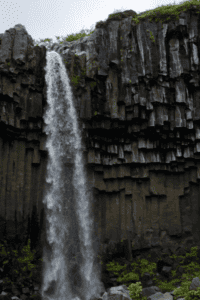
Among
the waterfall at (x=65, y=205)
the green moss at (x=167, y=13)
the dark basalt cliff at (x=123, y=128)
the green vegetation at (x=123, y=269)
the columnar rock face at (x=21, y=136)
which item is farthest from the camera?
the green moss at (x=167, y=13)

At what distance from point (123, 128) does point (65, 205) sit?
4.46 m

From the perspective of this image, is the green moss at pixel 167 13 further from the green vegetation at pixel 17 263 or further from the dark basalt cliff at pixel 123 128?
the green vegetation at pixel 17 263

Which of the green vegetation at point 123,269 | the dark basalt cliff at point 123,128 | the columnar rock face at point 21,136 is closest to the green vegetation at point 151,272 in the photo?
the green vegetation at point 123,269

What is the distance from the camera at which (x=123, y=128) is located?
13.2 metres

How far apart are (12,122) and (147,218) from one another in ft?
25.5

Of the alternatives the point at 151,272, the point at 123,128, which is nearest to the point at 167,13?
the point at 123,128

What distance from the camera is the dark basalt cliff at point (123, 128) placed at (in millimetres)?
12578

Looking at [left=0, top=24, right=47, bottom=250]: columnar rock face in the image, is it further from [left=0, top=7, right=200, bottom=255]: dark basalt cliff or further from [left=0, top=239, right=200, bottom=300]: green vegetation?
[left=0, top=239, right=200, bottom=300]: green vegetation

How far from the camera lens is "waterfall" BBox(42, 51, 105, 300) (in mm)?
11719

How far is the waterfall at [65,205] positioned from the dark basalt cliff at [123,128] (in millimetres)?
376

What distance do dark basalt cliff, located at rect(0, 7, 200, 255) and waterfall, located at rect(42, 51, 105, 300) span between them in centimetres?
38

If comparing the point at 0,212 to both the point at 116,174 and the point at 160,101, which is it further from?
the point at 160,101

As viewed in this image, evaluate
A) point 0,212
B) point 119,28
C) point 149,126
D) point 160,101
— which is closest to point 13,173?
point 0,212

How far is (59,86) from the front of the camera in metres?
13.6
